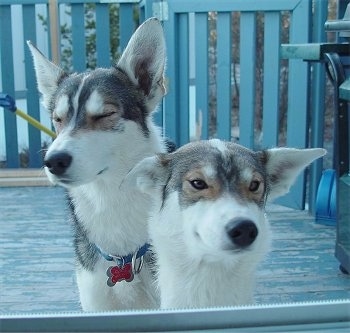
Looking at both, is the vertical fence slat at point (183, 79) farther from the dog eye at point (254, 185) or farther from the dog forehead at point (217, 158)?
the dog eye at point (254, 185)

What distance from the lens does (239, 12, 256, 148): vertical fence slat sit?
453 cm

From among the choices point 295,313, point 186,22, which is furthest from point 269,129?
point 295,313

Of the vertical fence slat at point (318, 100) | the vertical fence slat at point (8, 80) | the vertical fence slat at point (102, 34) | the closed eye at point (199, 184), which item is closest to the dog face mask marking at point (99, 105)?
the closed eye at point (199, 184)

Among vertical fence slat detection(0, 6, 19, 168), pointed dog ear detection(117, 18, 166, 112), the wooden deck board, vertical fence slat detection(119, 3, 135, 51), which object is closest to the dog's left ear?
pointed dog ear detection(117, 18, 166, 112)

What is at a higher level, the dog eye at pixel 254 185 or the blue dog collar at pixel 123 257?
the dog eye at pixel 254 185

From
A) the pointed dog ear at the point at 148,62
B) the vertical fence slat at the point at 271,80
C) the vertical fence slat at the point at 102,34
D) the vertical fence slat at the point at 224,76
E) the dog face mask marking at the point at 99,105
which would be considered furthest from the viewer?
the vertical fence slat at the point at 102,34

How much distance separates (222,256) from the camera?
5.91 ft

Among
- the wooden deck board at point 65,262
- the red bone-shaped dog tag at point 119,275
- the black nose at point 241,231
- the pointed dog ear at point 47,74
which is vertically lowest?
the wooden deck board at point 65,262

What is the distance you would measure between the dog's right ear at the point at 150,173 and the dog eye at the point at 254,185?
11.9 inches

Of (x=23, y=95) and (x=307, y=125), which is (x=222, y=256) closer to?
(x=307, y=125)

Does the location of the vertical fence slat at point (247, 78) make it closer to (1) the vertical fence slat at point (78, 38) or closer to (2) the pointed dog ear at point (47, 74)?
(1) the vertical fence slat at point (78, 38)

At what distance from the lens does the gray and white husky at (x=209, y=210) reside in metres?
1.74

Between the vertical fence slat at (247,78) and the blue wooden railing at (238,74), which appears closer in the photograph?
the blue wooden railing at (238,74)

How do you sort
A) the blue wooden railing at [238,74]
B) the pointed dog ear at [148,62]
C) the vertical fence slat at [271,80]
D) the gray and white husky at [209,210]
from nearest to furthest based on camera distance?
1. the gray and white husky at [209,210]
2. the pointed dog ear at [148,62]
3. the blue wooden railing at [238,74]
4. the vertical fence slat at [271,80]
